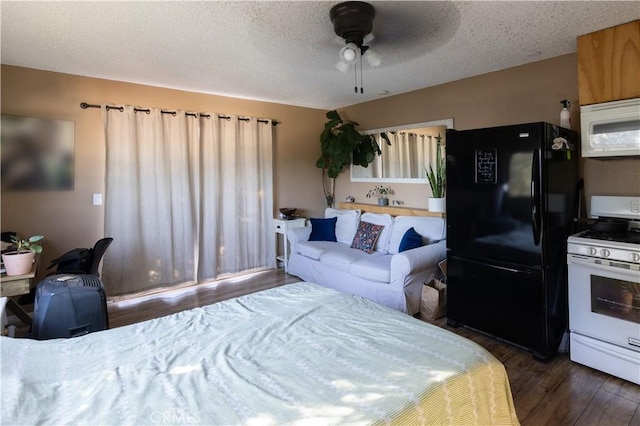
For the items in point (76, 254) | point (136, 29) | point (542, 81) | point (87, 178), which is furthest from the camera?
point (87, 178)

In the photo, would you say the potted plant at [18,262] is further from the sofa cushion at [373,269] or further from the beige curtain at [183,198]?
the sofa cushion at [373,269]

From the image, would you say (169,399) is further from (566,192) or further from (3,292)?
(566,192)

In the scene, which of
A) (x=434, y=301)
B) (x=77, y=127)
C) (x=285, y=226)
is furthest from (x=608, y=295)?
(x=77, y=127)

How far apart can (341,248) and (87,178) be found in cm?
295

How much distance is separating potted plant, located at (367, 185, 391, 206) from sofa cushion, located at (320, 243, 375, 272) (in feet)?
3.24

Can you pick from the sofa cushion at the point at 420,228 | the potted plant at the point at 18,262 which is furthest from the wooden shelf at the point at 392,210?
the potted plant at the point at 18,262

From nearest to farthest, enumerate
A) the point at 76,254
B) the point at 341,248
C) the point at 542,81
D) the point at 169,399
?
the point at 169,399 → the point at 76,254 → the point at 542,81 → the point at 341,248

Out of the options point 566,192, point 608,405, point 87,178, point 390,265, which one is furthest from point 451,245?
point 87,178

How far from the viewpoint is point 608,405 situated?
2.10 meters

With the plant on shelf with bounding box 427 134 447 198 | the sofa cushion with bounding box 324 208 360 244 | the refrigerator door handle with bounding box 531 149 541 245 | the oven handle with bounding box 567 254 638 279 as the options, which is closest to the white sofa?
the sofa cushion with bounding box 324 208 360 244

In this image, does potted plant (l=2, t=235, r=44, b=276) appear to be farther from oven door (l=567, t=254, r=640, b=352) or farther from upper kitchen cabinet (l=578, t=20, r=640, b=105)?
upper kitchen cabinet (l=578, t=20, r=640, b=105)

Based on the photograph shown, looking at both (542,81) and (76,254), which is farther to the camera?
(542,81)

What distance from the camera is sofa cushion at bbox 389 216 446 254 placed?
3779 mm

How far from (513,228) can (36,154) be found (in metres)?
4.41
